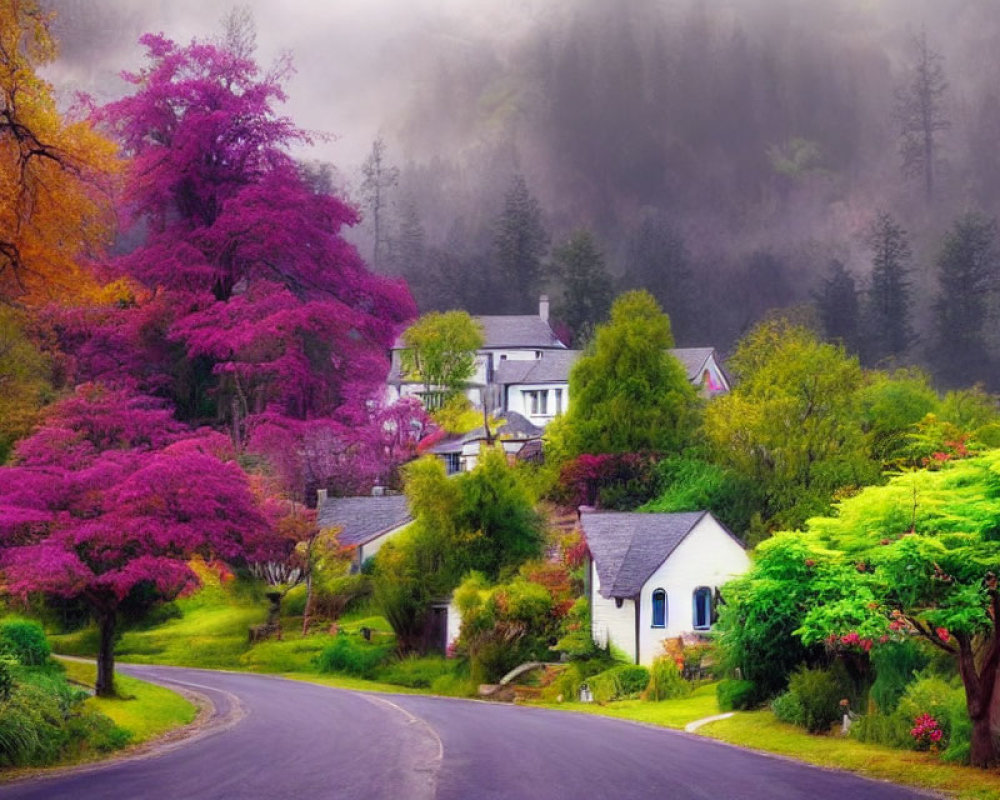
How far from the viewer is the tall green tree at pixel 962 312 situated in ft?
400

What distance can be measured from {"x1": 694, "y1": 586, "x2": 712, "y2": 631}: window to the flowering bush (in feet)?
69.5

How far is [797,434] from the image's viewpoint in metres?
55.2

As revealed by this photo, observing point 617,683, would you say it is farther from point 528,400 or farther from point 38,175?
point 528,400

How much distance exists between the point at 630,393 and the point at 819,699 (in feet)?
110

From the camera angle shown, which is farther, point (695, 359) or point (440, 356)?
point (695, 359)

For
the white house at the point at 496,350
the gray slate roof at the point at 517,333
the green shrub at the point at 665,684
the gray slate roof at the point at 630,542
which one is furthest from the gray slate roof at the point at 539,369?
Answer: the green shrub at the point at 665,684

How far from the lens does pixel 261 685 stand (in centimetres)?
4531

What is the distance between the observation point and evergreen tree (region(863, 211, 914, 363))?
124m

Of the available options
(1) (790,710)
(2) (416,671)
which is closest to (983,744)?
(1) (790,710)

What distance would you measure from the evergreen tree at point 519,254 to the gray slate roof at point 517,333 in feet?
103

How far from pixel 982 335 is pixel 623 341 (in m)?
73.6

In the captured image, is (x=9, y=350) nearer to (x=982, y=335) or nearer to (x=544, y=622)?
(x=544, y=622)

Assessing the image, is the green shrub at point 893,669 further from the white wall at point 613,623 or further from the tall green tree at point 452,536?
the tall green tree at point 452,536

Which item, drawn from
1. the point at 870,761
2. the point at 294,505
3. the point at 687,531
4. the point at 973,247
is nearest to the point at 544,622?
the point at 687,531
